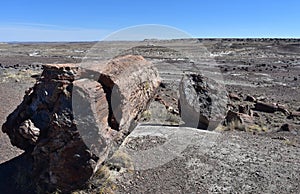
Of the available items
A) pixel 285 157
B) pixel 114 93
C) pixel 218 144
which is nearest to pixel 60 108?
pixel 114 93

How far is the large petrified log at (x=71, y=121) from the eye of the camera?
27.3ft

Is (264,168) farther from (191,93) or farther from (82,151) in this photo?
(191,93)

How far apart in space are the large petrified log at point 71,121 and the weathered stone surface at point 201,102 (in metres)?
4.15

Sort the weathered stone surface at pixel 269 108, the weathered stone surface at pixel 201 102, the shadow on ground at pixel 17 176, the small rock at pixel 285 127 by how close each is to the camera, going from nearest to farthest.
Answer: the shadow on ground at pixel 17 176 → the weathered stone surface at pixel 201 102 → the small rock at pixel 285 127 → the weathered stone surface at pixel 269 108

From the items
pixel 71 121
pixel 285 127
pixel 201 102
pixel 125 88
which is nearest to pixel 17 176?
pixel 71 121

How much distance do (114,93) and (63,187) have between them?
8.90ft

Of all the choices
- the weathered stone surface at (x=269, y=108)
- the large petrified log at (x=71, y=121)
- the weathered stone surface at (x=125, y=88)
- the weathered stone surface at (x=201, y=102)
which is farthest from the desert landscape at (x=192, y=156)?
the weathered stone surface at (x=269, y=108)

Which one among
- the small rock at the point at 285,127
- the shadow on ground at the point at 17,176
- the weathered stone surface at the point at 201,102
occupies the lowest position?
the shadow on ground at the point at 17,176

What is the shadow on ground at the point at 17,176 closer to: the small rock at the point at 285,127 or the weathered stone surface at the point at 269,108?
the small rock at the point at 285,127

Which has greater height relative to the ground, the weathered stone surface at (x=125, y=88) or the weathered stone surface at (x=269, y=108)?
the weathered stone surface at (x=125, y=88)

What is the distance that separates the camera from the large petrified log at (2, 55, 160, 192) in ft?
27.3

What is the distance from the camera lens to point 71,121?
8305mm

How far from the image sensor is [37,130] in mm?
8891

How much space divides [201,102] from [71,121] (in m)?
6.95
